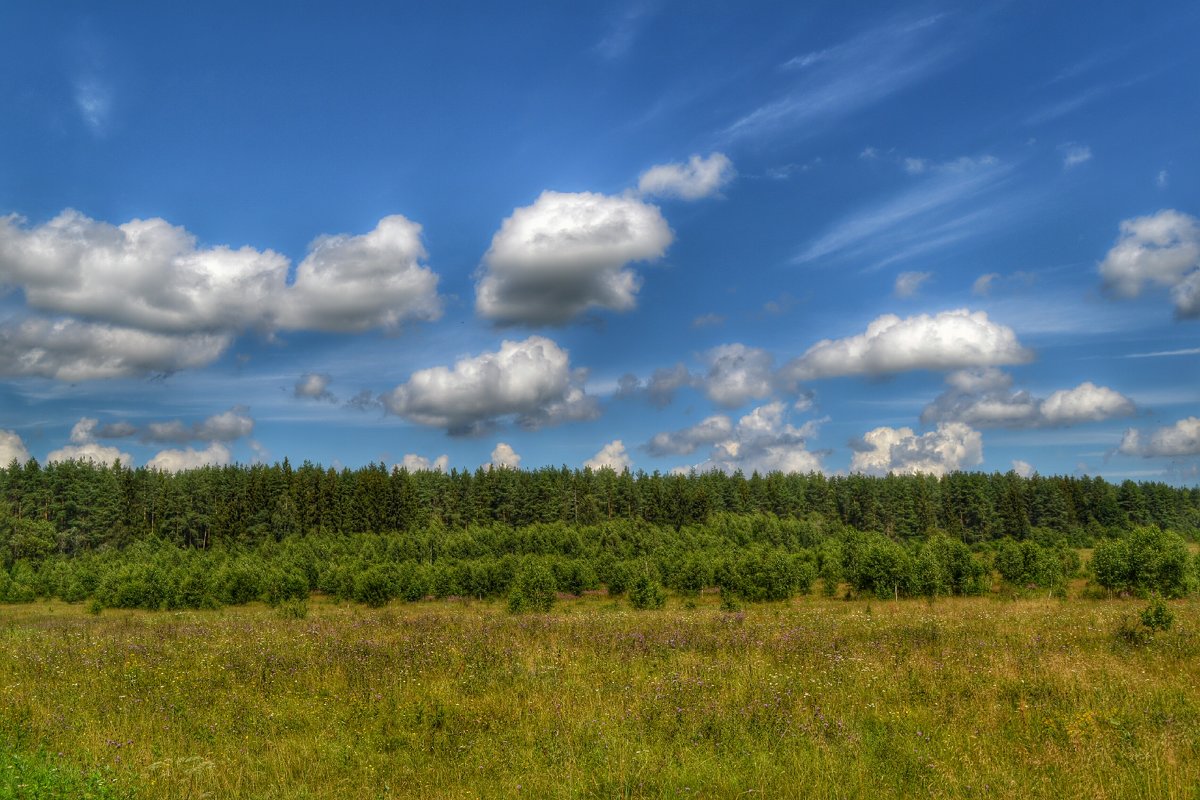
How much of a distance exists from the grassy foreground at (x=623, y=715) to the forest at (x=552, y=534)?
22573 mm

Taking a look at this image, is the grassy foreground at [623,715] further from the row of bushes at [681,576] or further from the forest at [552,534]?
the row of bushes at [681,576]

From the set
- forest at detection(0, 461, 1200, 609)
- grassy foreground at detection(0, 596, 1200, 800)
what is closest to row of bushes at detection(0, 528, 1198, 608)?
forest at detection(0, 461, 1200, 609)

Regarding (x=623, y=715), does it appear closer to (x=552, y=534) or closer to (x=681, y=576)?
(x=681, y=576)

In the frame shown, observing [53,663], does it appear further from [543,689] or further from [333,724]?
[543,689]

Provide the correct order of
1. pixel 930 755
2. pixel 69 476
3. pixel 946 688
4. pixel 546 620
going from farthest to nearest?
pixel 69 476
pixel 546 620
pixel 946 688
pixel 930 755

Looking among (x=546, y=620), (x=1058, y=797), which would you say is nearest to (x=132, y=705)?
(x=546, y=620)

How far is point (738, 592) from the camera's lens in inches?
1976

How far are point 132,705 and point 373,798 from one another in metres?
6.38

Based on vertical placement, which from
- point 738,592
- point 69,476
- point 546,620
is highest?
point 69,476

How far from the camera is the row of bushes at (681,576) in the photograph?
1786 inches

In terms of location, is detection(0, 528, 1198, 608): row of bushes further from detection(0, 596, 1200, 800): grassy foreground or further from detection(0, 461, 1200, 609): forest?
detection(0, 596, 1200, 800): grassy foreground

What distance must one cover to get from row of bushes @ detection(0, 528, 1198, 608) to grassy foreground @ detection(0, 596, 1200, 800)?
28.9 meters

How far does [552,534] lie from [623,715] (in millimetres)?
69510

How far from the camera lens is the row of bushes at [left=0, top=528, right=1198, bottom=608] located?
1786 inches
